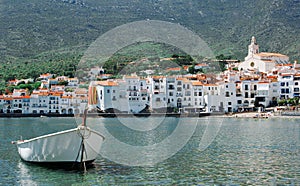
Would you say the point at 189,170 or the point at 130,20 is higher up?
the point at 130,20

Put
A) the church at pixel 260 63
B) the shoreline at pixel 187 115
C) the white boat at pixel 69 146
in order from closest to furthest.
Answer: the white boat at pixel 69 146 → the shoreline at pixel 187 115 → the church at pixel 260 63

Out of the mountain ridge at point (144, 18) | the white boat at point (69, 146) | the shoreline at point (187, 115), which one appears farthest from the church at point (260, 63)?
the white boat at point (69, 146)

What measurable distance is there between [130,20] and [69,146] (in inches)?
4314

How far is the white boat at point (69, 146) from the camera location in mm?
18734

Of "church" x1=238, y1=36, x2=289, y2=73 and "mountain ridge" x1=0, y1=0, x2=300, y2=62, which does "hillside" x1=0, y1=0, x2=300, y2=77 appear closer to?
"mountain ridge" x1=0, y1=0, x2=300, y2=62

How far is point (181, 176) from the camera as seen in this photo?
58.6 feet

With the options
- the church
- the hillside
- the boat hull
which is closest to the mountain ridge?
the hillside

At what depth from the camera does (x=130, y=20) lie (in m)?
127

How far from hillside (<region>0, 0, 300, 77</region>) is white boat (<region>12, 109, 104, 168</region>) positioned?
79.9 meters

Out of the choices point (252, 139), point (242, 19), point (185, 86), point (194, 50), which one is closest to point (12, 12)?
point (194, 50)

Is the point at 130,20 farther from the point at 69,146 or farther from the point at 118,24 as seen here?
the point at 69,146

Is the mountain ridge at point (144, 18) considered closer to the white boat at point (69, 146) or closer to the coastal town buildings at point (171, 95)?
the coastal town buildings at point (171, 95)

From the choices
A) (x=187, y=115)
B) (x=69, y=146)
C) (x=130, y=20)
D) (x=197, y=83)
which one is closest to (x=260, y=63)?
(x=197, y=83)

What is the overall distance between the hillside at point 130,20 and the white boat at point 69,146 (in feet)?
262
